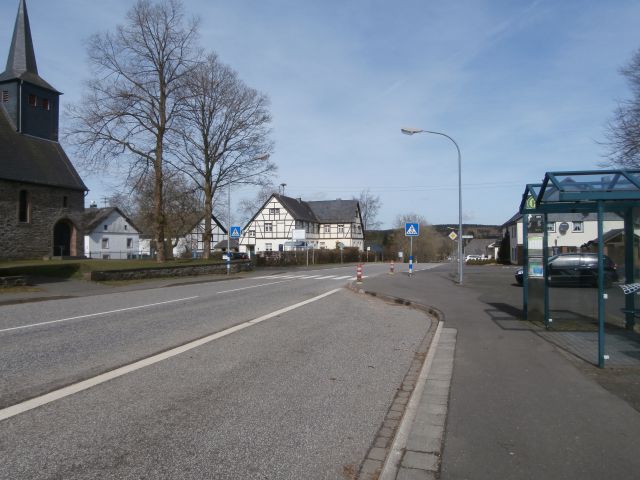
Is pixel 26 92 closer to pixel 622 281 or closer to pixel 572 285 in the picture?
pixel 572 285

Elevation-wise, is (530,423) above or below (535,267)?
below

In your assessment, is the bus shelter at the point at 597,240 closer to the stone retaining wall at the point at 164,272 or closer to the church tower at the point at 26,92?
the stone retaining wall at the point at 164,272

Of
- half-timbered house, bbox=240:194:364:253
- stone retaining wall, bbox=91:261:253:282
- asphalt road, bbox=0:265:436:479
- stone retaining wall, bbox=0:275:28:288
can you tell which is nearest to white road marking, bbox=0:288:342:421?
asphalt road, bbox=0:265:436:479

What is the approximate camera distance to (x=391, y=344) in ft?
30.7

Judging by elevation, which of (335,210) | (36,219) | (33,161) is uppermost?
(335,210)

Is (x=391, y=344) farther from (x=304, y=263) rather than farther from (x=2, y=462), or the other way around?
(x=304, y=263)

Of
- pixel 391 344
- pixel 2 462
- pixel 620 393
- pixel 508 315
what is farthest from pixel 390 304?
pixel 2 462

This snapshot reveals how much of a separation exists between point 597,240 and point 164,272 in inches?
939

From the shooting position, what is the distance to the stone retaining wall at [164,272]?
971 inches

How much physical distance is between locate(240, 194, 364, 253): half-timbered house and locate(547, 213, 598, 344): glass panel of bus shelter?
173 ft

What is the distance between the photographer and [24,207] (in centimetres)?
3741

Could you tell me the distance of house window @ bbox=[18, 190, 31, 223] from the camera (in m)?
37.0

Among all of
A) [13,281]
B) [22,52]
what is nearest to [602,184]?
[13,281]

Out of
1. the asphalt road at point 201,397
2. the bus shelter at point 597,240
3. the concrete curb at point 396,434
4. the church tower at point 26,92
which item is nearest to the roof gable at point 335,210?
the church tower at point 26,92
